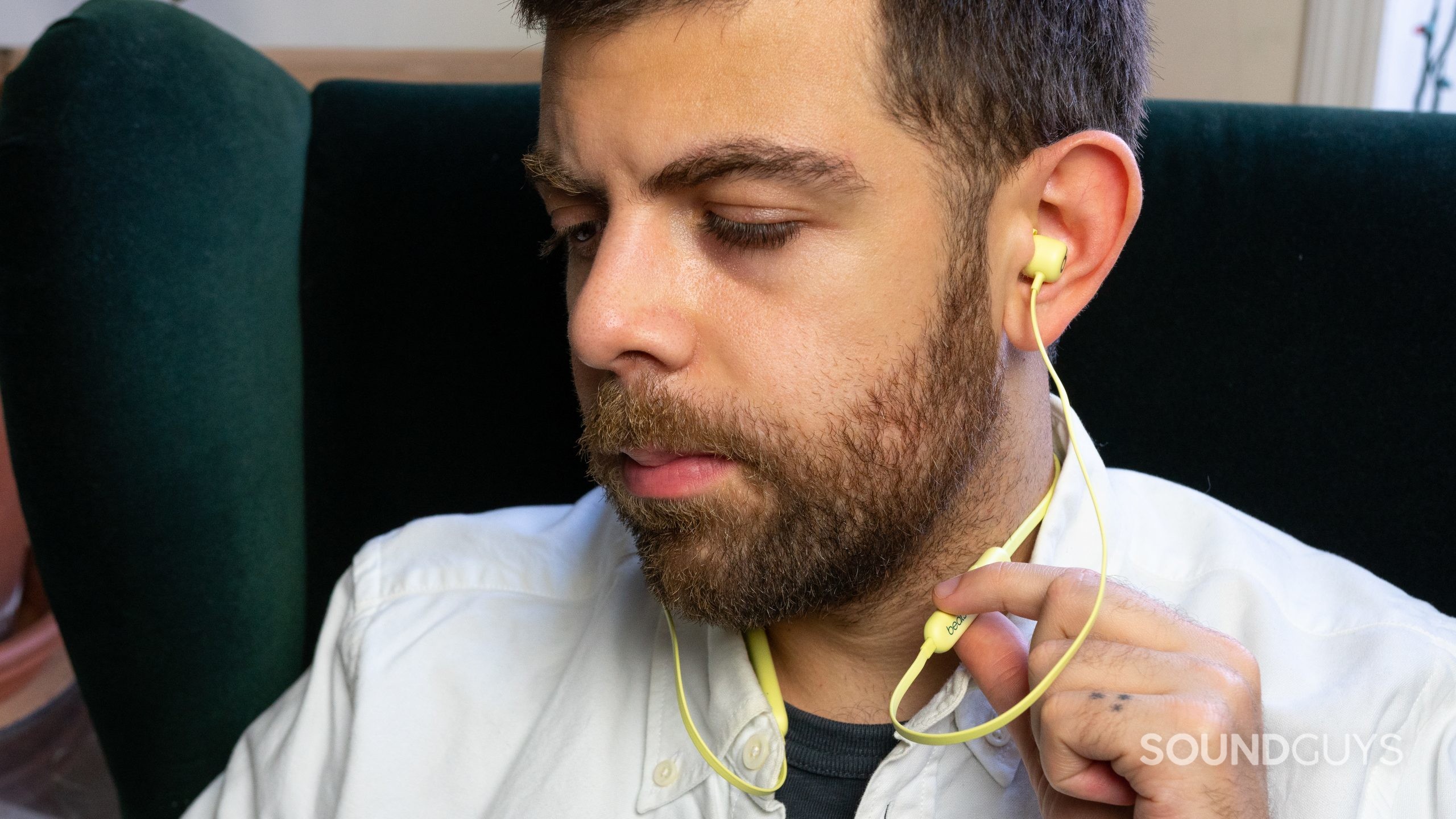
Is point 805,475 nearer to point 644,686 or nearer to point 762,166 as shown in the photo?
point 762,166

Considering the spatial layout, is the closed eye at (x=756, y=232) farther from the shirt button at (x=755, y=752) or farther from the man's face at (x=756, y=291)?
the shirt button at (x=755, y=752)

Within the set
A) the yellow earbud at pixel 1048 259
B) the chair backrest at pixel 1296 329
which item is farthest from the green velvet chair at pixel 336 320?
the yellow earbud at pixel 1048 259

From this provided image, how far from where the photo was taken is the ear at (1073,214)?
104cm

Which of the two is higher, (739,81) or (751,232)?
(739,81)

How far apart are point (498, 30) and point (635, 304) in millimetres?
1479

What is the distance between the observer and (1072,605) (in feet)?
2.91

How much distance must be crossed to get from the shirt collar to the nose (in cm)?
38

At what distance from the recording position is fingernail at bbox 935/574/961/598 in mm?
972

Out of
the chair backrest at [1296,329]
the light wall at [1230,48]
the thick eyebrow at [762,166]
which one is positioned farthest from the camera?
the light wall at [1230,48]

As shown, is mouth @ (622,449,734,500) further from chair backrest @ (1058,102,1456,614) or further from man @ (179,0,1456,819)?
chair backrest @ (1058,102,1456,614)

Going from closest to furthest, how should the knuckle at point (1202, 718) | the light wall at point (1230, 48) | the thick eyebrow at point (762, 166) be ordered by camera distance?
the knuckle at point (1202, 718)
the thick eyebrow at point (762, 166)
the light wall at point (1230, 48)

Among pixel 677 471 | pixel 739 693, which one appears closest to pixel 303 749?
pixel 739 693

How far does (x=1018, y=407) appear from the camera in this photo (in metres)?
1.14

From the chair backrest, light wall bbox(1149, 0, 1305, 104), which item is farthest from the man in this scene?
light wall bbox(1149, 0, 1305, 104)
